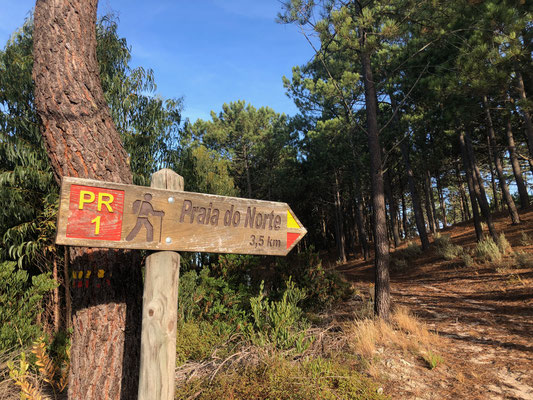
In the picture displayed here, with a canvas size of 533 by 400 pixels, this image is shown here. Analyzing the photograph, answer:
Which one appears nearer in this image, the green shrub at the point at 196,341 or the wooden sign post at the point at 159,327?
the wooden sign post at the point at 159,327

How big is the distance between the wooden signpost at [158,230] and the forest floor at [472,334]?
2653 mm

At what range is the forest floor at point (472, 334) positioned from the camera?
3541 mm

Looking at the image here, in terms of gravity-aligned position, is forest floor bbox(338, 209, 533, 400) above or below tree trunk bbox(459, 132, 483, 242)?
below

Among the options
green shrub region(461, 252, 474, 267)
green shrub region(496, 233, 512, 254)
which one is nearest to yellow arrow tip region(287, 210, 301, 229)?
green shrub region(461, 252, 474, 267)

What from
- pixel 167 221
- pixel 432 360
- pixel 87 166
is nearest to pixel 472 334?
pixel 432 360

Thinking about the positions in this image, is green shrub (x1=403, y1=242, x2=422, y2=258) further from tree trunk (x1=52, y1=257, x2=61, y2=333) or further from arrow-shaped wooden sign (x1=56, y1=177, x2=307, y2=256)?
arrow-shaped wooden sign (x1=56, y1=177, x2=307, y2=256)

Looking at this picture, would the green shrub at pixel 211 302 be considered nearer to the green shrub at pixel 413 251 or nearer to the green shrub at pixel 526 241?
the green shrub at pixel 526 241

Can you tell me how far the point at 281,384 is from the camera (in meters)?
2.90

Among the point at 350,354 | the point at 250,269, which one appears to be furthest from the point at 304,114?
the point at 350,354

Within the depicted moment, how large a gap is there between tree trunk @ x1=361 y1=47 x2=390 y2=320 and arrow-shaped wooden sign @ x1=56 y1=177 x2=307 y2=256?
437 cm

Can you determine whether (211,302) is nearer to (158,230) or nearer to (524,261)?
(158,230)

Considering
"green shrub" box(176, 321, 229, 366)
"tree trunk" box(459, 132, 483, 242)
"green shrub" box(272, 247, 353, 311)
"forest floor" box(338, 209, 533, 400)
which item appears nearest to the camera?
"forest floor" box(338, 209, 533, 400)

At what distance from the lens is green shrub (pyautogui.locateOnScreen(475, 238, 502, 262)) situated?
1023 centimetres

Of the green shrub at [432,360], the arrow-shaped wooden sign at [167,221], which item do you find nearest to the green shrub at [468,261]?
the green shrub at [432,360]
